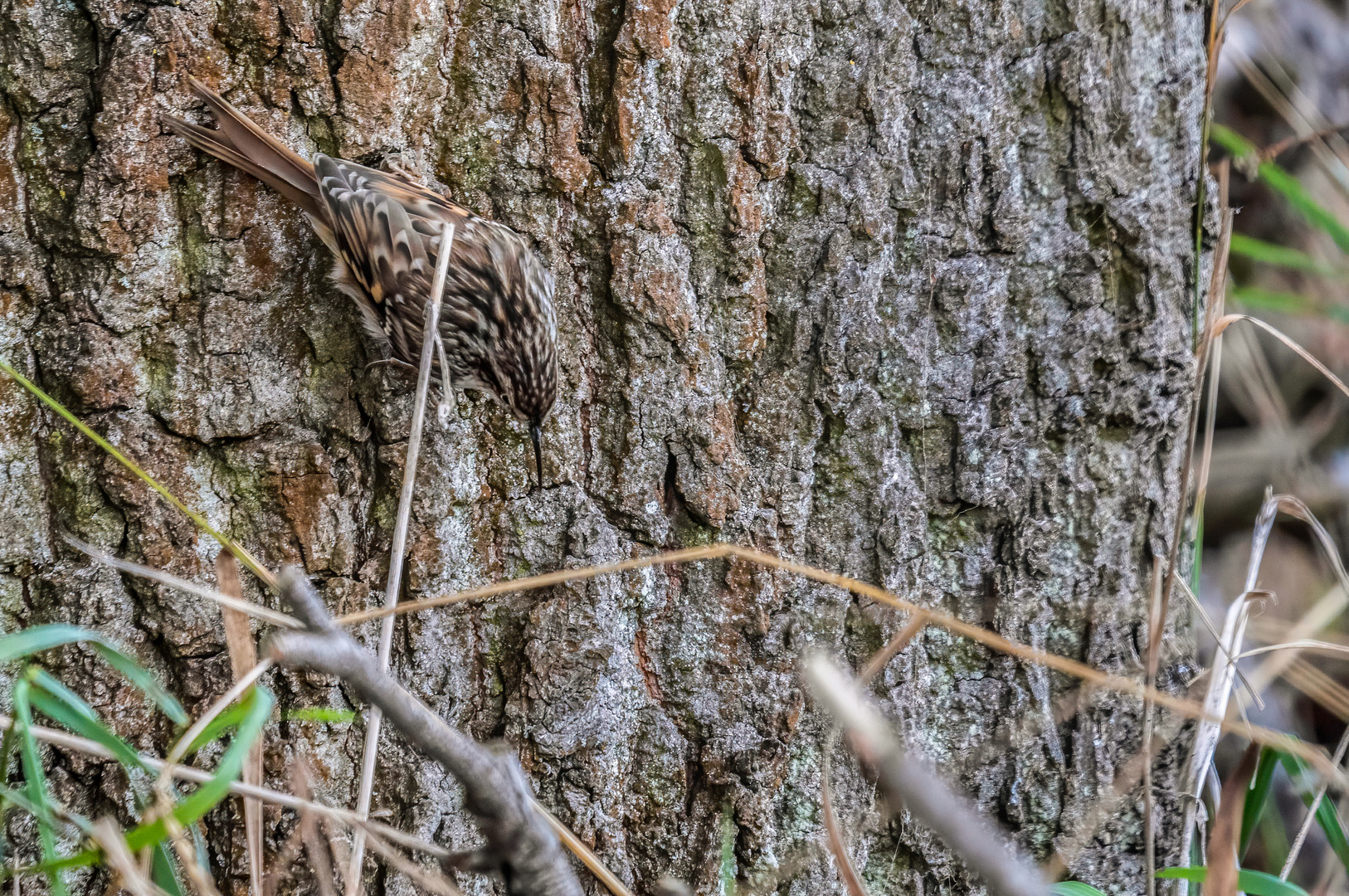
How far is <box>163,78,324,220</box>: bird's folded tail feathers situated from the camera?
4.80 feet

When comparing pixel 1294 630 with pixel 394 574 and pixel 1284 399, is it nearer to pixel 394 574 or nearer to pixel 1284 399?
pixel 394 574

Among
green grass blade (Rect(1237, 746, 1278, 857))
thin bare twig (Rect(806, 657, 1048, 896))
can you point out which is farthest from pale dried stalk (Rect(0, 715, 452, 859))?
green grass blade (Rect(1237, 746, 1278, 857))

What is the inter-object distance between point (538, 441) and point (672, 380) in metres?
0.24

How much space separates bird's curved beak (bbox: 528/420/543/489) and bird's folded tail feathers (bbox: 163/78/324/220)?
17.9 inches

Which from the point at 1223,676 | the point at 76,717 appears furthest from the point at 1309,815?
the point at 76,717

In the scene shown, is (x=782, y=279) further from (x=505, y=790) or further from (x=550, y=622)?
(x=505, y=790)

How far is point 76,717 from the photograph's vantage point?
3.26 feet

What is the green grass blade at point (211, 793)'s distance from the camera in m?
0.76

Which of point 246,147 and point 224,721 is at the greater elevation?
point 246,147

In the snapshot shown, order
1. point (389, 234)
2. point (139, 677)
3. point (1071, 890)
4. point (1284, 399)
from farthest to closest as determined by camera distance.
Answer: point (1284, 399) → point (389, 234) → point (1071, 890) → point (139, 677)

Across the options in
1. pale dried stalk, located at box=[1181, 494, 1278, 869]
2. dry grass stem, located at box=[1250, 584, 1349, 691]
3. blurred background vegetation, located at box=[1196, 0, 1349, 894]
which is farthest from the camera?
blurred background vegetation, located at box=[1196, 0, 1349, 894]

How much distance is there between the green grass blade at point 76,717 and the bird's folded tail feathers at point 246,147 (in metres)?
0.80

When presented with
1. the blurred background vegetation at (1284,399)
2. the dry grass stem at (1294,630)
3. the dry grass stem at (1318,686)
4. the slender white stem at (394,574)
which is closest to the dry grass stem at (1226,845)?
the dry grass stem at (1294,630)

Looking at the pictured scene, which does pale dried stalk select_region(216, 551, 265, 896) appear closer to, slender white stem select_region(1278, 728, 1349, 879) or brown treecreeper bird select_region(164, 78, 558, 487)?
brown treecreeper bird select_region(164, 78, 558, 487)
